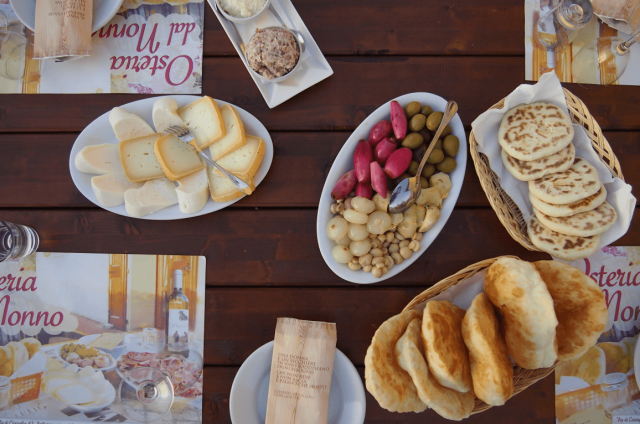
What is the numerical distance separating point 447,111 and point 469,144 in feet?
0.41

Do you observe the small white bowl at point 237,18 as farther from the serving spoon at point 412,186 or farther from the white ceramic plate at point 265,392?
the white ceramic plate at point 265,392

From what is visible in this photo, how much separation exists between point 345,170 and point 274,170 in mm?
184

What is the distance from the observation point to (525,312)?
740 millimetres

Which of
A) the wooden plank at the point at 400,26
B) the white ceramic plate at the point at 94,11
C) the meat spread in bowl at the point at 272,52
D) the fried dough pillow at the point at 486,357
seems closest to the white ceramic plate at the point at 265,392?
the fried dough pillow at the point at 486,357

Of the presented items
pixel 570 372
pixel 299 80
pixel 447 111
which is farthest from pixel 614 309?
pixel 299 80

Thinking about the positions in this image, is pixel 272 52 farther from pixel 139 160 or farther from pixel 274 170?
pixel 139 160

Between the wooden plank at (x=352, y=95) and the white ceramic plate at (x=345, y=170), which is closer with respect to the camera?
the white ceramic plate at (x=345, y=170)

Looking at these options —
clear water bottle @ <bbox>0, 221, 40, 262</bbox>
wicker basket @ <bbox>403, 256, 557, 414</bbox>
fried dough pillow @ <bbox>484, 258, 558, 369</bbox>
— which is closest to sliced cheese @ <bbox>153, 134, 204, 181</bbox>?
clear water bottle @ <bbox>0, 221, 40, 262</bbox>

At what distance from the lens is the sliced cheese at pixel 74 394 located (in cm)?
100

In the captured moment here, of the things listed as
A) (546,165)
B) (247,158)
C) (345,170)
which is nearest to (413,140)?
(345,170)

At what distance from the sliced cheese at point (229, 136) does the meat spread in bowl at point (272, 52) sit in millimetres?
120

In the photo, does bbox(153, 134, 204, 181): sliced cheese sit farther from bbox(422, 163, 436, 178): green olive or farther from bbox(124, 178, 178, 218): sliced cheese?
bbox(422, 163, 436, 178): green olive

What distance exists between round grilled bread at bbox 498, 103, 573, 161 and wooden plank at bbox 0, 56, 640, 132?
13 centimetres

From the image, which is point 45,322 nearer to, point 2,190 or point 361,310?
point 2,190
